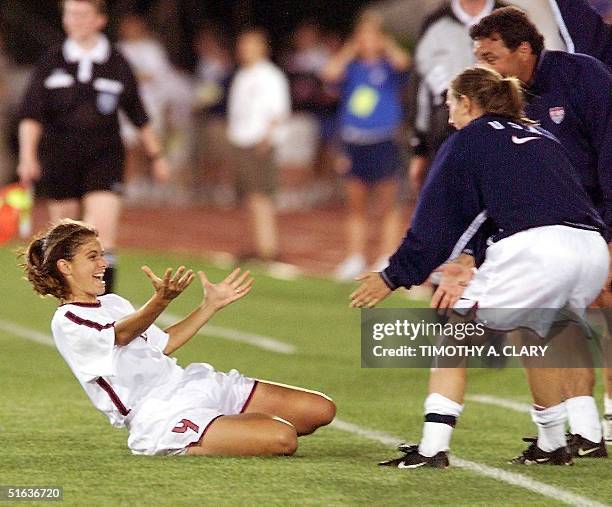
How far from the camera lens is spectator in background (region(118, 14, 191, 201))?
22234mm

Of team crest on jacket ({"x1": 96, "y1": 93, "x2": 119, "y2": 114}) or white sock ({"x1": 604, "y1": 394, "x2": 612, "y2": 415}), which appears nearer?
white sock ({"x1": 604, "y1": 394, "x2": 612, "y2": 415})

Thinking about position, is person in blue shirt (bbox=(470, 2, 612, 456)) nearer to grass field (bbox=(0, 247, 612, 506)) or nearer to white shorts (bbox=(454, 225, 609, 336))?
grass field (bbox=(0, 247, 612, 506))

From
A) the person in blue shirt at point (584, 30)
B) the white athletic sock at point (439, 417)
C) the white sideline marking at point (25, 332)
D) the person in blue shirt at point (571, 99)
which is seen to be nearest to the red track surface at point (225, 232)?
the white sideline marking at point (25, 332)

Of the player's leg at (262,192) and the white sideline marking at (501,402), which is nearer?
the white sideline marking at (501,402)

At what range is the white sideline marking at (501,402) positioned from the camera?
30.0 ft

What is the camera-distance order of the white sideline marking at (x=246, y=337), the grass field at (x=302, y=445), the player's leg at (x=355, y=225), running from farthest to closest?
the player's leg at (x=355, y=225), the white sideline marking at (x=246, y=337), the grass field at (x=302, y=445)

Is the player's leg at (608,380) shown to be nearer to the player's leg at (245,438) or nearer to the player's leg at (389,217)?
the player's leg at (245,438)

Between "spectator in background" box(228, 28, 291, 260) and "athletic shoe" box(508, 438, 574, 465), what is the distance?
1055 cm

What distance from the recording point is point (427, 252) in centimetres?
691

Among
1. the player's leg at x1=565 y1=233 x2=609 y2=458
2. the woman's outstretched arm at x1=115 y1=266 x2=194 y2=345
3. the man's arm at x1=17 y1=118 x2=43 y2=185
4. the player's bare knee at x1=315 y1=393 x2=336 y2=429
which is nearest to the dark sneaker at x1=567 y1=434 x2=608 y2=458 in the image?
the player's leg at x1=565 y1=233 x2=609 y2=458

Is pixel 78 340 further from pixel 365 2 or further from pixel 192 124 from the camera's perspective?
pixel 365 2

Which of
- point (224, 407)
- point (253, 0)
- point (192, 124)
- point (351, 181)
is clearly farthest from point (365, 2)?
point (224, 407)

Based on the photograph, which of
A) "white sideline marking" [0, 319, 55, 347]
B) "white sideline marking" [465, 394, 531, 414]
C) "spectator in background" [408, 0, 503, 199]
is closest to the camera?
"white sideline marking" [465, 394, 531, 414]

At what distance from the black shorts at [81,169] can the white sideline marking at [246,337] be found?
1345mm
